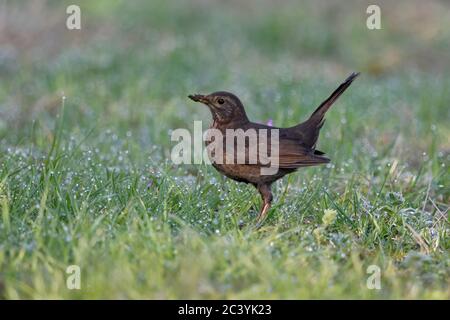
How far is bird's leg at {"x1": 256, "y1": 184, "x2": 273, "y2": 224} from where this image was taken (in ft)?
16.4

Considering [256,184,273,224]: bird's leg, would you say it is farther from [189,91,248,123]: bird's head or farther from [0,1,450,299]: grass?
[189,91,248,123]: bird's head

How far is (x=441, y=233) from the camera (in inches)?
195

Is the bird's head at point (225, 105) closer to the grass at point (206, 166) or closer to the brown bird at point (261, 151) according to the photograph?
the brown bird at point (261, 151)

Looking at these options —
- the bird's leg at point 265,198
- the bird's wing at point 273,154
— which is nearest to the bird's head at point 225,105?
the bird's wing at point 273,154

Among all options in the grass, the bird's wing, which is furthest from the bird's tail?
the grass

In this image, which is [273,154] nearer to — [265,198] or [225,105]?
[265,198]

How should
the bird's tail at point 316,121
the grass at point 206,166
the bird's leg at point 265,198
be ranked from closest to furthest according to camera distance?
the grass at point 206,166 → the bird's leg at point 265,198 → the bird's tail at point 316,121

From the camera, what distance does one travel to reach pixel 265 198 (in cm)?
518

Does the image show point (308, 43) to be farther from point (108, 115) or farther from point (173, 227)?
point (173, 227)

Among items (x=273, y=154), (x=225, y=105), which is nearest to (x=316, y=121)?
(x=273, y=154)

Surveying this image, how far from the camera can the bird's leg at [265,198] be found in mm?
5012

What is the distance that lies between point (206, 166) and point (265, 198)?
845mm

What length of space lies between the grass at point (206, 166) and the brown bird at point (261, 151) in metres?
A: 0.18

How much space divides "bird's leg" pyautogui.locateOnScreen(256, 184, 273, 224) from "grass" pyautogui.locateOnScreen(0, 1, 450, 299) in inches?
2.6
